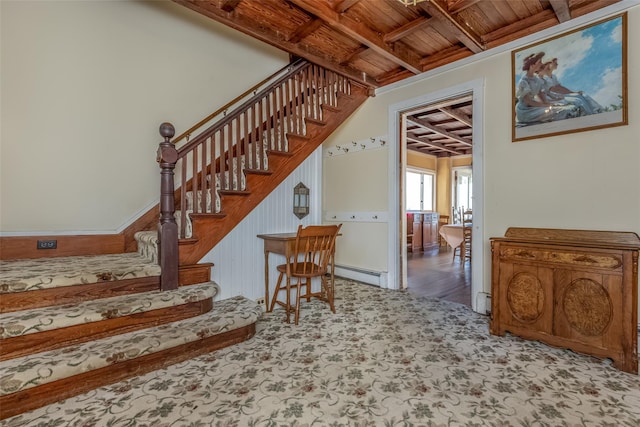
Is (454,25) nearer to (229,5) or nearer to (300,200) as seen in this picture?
(229,5)

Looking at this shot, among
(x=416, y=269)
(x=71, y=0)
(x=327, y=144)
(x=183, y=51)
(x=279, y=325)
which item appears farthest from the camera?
(x=416, y=269)

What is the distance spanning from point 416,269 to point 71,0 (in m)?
5.64

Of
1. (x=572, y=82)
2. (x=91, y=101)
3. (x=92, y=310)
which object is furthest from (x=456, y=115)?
(x=92, y=310)

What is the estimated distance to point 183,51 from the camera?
11.5 ft

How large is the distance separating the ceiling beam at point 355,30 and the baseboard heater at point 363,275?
2.57 m

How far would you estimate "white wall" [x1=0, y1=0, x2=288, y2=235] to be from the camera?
2.61m

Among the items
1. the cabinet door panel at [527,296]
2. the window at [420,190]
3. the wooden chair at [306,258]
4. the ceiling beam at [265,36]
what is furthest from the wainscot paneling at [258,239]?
the window at [420,190]

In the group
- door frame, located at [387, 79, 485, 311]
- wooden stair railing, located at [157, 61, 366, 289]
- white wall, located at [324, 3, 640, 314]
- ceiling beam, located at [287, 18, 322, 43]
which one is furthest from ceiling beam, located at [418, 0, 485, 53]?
wooden stair railing, located at [157, 61, 366, 289]

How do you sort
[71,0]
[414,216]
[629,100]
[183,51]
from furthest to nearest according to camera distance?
1. [414,216]
2. [183,51]
3. [71,0]
4. [629,100]

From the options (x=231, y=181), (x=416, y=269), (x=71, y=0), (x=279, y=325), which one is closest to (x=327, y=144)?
(x=231, y=181)

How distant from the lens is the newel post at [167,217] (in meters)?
2.22

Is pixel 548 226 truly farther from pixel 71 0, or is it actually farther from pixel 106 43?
pixel 71 0

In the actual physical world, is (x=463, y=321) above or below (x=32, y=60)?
below

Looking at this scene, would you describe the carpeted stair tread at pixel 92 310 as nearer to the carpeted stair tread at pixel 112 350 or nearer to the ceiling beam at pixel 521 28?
the carpeted stair tread at pixel 112 350
